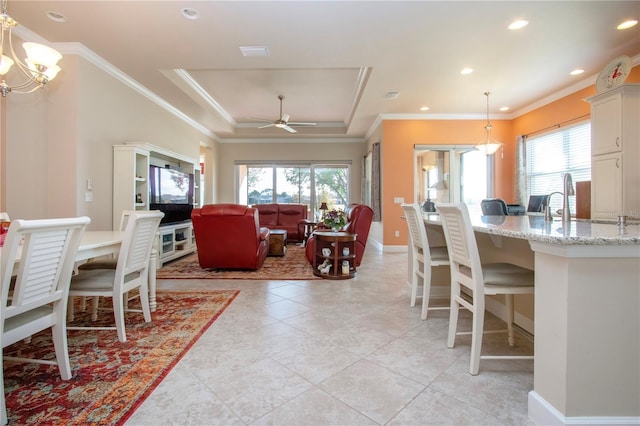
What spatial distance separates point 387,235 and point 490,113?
323 cm

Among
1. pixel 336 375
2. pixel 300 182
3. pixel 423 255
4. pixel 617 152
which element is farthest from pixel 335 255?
pixel 300 182

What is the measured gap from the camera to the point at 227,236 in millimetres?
3809

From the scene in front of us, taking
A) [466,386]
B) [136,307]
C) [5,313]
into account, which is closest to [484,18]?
[466,386]

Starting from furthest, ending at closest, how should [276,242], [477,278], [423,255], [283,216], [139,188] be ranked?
[283,216]
[276,242]
[139,188]
[423,255]
[477,278]

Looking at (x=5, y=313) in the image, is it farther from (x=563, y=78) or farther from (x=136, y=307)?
(x=563, y=78)

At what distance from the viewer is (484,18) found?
9.04ft

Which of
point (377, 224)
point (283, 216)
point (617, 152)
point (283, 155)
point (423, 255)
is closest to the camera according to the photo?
point (423, 255)

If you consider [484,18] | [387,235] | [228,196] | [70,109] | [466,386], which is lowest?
[466,386]

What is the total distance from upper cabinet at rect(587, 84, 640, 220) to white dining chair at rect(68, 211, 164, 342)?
4522 mm

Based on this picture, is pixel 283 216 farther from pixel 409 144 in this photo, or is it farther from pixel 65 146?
pixel 65 146

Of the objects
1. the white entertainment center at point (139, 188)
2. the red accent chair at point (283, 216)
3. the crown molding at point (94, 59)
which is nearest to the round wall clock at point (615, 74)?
the red accent chair at point (283, 216)

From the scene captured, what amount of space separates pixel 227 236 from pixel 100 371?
225cm

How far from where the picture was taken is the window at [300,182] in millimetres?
8461

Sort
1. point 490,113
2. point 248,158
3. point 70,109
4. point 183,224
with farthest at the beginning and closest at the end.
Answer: point 248,158 → point 490,113 → point 183,224 → point 70,109
